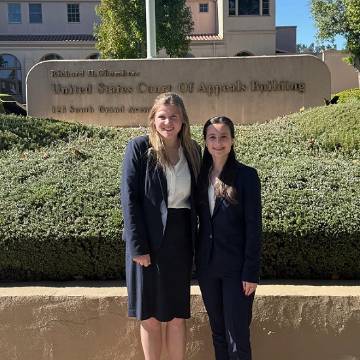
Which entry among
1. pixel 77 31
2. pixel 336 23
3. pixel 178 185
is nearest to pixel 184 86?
pixel 178 185

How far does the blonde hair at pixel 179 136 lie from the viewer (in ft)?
10.7

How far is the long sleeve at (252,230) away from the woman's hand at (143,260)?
53 centimetres

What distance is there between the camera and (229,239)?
10.5 feet

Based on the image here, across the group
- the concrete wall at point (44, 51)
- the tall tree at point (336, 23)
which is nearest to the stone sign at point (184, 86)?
the tall tree at point (336, 23)

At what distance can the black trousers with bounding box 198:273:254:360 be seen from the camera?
3195 mm

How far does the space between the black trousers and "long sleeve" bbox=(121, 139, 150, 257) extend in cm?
43

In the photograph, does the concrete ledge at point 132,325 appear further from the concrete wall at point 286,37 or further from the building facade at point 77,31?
the concrete wall at point 286,37

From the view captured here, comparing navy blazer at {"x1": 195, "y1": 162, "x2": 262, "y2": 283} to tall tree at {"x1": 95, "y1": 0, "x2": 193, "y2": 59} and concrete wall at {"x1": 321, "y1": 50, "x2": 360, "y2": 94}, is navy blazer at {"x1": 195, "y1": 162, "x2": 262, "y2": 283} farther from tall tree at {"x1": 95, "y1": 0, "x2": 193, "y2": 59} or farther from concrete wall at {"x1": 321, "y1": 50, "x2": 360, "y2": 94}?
concrete wall at {"x1": 321, "y1": 50, "x2": 360, "y2": 94}

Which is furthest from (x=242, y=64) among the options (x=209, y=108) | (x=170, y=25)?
(x=170, y=25)

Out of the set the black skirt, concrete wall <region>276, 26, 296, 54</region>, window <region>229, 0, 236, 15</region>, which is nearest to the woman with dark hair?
the black skirt

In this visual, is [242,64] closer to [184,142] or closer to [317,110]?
[317,110]

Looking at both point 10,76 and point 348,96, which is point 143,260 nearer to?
point 348,96

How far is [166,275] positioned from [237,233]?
47 cm

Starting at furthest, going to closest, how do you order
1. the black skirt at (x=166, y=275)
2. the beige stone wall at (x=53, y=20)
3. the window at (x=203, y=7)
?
the beige stone wall at (x=53, y=20) → the window at (x=203, y=7) → the black skirt at (x=166, y=275)
